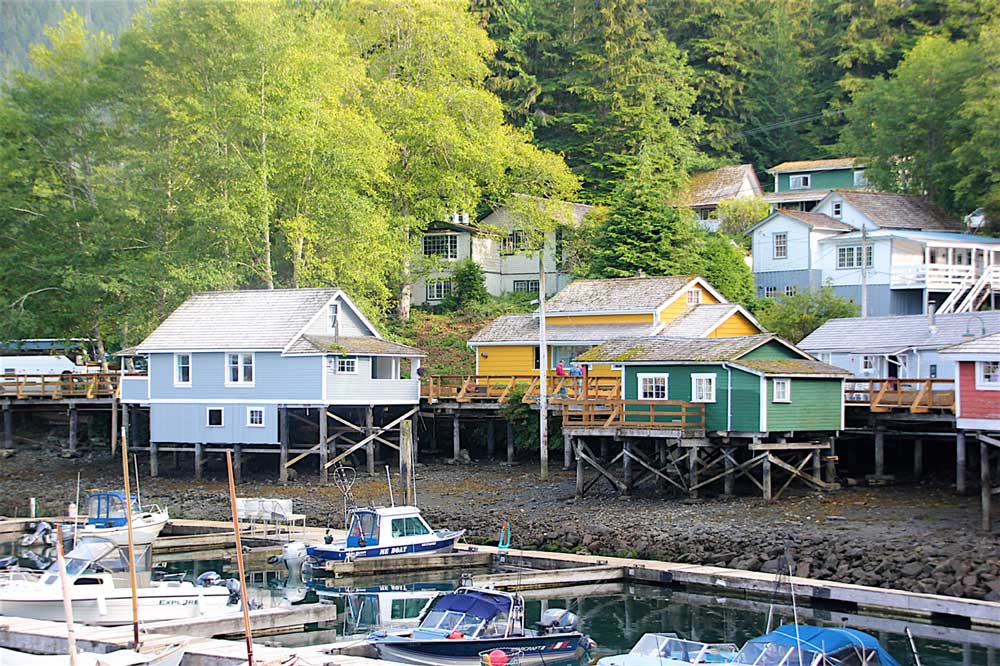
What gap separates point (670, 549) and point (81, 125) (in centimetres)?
3692

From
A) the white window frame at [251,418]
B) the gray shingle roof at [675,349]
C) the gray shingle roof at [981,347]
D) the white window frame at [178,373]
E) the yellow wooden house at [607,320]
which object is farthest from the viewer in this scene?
the white window frame at [178,373]

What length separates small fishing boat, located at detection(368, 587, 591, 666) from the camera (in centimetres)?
2377

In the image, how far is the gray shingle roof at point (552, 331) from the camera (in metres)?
50.2

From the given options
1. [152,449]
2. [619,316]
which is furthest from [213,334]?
[619,316]

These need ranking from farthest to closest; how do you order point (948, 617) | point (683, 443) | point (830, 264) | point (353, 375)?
point (830, 264), point (353, 375), point (683, 443), point (948, 617)

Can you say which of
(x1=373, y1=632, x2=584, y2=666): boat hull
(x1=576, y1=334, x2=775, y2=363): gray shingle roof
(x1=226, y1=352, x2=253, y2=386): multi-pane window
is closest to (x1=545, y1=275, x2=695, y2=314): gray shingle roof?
(x1=576, y1=334, x2=775, y2=363): gray shingle roof

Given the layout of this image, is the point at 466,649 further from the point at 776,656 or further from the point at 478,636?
the point at 776,656

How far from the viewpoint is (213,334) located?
4944 centimetres

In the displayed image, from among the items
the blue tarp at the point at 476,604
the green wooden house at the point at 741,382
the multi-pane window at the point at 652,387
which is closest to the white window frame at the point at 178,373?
the green wooden house at the point at 741,382

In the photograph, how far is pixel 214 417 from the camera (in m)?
49.0

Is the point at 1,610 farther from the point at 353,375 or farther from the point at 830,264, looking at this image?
the point at 830,264

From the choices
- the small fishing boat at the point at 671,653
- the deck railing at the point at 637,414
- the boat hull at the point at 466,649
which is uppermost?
the deck railing at the point at 637,414

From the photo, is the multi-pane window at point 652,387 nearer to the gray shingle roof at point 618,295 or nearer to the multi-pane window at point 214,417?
the gray shingle roof at point 618,295

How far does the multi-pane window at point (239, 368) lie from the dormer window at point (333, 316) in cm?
303
